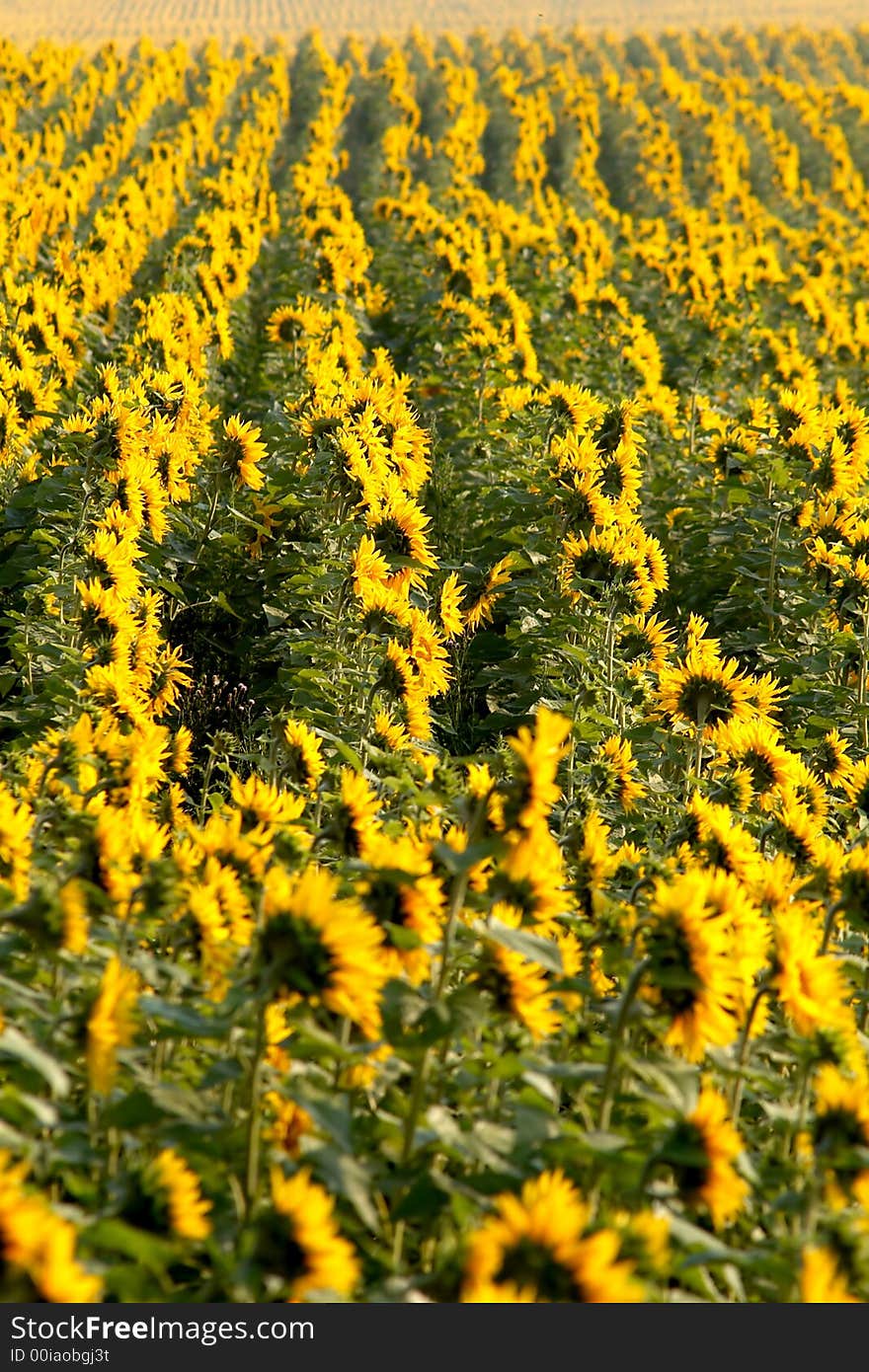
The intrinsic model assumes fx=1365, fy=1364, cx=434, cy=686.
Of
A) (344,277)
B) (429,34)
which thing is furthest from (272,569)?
(429,34)

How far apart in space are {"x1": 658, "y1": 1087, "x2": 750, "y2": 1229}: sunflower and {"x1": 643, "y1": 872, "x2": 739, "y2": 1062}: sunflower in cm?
15

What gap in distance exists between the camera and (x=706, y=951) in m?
1.87

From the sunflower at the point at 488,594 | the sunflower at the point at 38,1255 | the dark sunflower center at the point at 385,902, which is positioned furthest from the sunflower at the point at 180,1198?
the sunflower at the point at 488,594

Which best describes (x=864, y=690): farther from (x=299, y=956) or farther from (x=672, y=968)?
(x=299, y=956)

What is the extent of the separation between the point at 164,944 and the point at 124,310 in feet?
28.0

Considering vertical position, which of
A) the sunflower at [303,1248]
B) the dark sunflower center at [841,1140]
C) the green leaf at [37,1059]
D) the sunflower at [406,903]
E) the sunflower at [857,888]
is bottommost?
the sunflower at [303,1248]

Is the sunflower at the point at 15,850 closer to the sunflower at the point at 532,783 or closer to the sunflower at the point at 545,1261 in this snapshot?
the sunflower at the point at 532,783

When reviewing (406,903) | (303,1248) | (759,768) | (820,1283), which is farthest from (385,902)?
(759,768)

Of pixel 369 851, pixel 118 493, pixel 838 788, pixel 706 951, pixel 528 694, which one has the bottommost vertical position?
pixel 706 951

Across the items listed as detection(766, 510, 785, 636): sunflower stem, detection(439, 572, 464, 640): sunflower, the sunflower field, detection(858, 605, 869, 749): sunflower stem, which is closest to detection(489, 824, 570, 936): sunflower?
the sunflower field

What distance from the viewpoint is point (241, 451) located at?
18.1 ft

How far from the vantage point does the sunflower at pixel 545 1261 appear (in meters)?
1.41

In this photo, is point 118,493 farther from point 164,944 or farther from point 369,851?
point 369,851

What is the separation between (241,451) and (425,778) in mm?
2642
